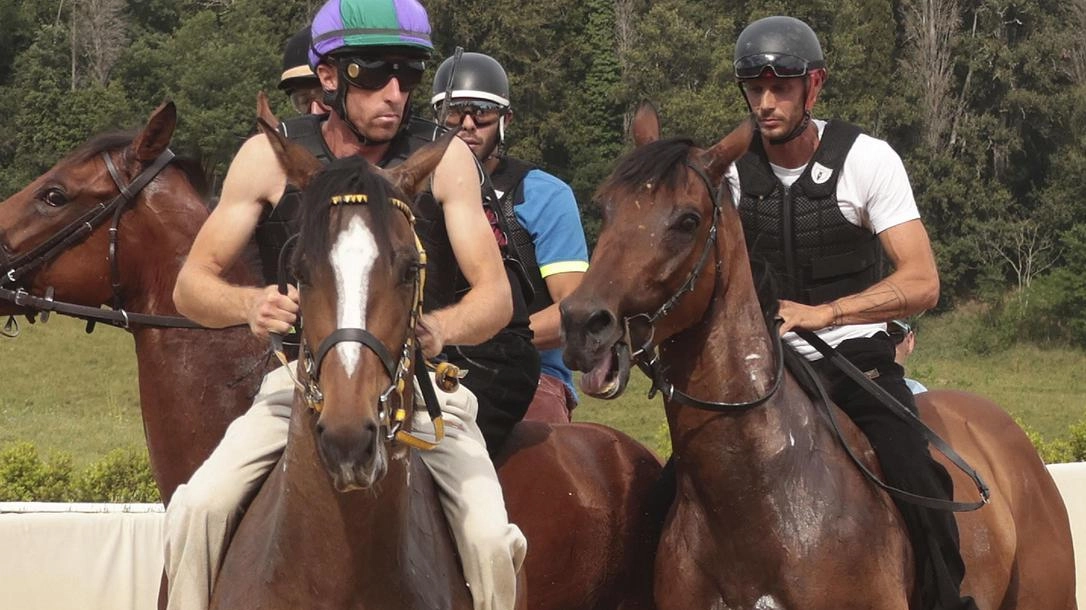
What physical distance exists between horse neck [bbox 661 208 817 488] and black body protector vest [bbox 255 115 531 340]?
86 cm

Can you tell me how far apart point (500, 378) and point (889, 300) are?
1.49 metres

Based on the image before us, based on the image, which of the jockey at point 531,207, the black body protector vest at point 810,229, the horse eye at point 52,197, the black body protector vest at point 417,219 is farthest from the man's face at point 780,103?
the horse eye at point 52,197

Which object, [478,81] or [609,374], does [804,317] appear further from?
[478,81]

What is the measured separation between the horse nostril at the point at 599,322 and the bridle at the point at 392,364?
0.75m

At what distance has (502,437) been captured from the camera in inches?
243

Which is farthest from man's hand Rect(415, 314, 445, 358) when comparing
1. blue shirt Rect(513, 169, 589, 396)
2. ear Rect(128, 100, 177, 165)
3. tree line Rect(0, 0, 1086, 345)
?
tree line Rect(0, 0, 1086, 345)

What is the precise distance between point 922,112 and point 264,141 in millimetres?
57792

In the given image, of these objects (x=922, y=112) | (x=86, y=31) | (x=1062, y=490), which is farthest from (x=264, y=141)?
(x=86, y=31)

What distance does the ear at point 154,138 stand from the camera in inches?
273

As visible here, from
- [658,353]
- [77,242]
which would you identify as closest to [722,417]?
[658,353]

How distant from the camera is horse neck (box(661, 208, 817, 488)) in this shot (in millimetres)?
5645

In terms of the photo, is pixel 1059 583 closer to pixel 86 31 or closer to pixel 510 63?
pixel 510 63

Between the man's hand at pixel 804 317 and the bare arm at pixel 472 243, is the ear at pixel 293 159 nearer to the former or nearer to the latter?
the bare arm at pixel 472 243

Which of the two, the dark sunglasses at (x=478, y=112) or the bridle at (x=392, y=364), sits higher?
the dark sunglasses at (x=478, y=112)
